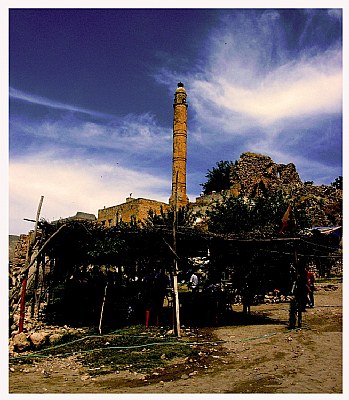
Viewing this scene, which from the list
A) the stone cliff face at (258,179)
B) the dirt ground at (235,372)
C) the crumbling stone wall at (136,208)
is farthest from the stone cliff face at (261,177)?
the dirt ground at (235,372)

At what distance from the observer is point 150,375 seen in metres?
5.71

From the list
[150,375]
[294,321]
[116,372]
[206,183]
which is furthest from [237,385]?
[206,183]

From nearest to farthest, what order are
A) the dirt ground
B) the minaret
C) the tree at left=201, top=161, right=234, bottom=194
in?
1. the dirt ground
2. the minaret
3. the tree at left=201, top=161, right=234, bottom=194

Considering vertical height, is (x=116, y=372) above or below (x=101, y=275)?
below

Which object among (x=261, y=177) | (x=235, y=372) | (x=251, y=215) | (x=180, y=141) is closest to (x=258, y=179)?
(x=261, y=177)

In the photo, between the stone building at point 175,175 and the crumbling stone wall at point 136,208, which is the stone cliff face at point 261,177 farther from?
the crumbling stone wall at point 136,208

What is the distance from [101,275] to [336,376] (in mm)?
7435

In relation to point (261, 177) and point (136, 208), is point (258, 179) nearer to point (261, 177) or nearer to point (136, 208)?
point (261, 177)

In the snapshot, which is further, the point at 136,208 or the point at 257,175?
the point at 257,175

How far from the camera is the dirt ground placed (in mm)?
4965

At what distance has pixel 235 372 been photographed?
573 centimetres

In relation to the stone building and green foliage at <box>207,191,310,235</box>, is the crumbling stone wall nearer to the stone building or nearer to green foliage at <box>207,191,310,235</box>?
the stone building

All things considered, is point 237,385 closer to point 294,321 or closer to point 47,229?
point 294,321

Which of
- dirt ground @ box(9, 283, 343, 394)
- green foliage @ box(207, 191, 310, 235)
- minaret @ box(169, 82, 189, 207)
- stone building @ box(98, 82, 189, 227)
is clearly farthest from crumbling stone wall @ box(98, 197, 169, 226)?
dirt ground @ box(9, 283, 343, 394)
